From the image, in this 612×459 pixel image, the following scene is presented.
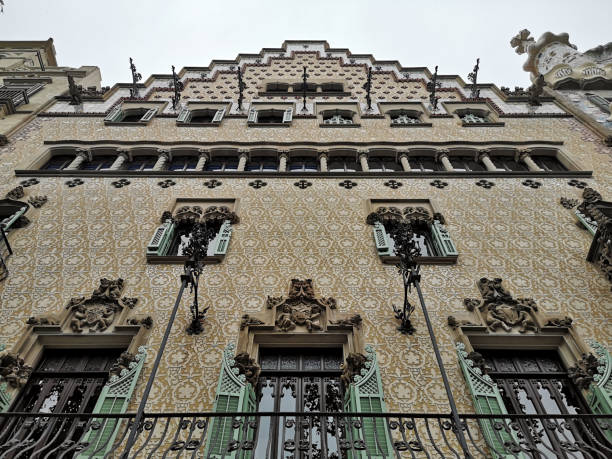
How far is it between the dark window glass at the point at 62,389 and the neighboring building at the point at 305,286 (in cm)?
2

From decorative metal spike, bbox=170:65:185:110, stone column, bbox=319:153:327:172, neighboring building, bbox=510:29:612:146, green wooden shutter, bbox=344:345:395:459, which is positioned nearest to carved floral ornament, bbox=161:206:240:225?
stone column, bbox=319:153:327:172

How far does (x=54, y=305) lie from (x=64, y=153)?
587 cm

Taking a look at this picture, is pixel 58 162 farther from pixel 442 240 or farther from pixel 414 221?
pixel 442 240

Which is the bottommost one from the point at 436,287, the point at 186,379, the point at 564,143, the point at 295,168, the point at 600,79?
the point at 186,379

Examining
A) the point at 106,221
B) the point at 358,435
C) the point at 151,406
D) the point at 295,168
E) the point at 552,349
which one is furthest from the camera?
the point at 295,168

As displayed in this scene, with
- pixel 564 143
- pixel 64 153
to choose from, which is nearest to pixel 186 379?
pixel 64 153

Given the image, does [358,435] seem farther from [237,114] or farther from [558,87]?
[558,87]

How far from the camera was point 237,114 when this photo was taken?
12.7 meters

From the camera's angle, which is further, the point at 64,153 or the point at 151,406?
the point at 64,153

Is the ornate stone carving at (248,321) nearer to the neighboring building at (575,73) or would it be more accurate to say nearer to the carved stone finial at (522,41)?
the neighboring building at (575,73)

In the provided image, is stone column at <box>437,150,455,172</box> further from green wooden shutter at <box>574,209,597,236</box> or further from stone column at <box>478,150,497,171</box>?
green wooden shutter at <box>574,209,597,236</box>

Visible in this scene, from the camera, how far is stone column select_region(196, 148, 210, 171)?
1033cm

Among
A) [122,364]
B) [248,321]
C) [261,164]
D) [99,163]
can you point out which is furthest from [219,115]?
[122,364]

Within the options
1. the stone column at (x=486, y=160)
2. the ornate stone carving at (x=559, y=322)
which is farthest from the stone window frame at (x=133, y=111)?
the ornate stone carving at (x=559, y=322)
